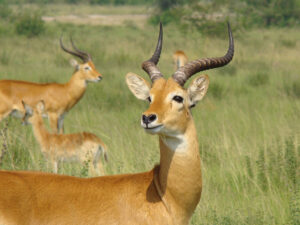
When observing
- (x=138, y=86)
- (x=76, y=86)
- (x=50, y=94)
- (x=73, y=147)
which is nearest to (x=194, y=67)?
(x=138, y=86)

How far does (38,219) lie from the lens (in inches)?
136

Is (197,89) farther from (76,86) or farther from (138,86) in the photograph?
(76,86)

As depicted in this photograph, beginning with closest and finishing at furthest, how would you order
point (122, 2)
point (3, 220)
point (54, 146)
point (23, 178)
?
point (3, 220) → point (23, 178) → point (54, 146) → point (122, 2)

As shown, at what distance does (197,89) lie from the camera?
3949mm

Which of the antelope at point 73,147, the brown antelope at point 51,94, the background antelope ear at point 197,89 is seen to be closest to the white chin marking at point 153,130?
the background antelope ear at point 197,89

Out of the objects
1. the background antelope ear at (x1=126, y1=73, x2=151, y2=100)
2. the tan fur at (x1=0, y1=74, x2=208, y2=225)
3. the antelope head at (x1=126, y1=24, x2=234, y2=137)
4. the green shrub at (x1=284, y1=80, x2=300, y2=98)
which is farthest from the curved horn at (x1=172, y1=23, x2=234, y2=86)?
the green shrub at (x1=284, y1=80, x2=300, y2=98)

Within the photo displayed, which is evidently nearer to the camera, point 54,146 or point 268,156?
point 268,156

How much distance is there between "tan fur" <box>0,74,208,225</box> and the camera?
3.50 meters

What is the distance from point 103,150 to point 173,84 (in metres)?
3.36

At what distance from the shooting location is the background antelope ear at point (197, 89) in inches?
154

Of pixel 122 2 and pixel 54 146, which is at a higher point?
pixel 122 2

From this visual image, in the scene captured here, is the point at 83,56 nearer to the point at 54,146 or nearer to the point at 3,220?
the point at 54,146

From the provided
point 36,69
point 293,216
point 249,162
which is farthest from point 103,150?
point 36,69

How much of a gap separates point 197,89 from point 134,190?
2.55 ft
